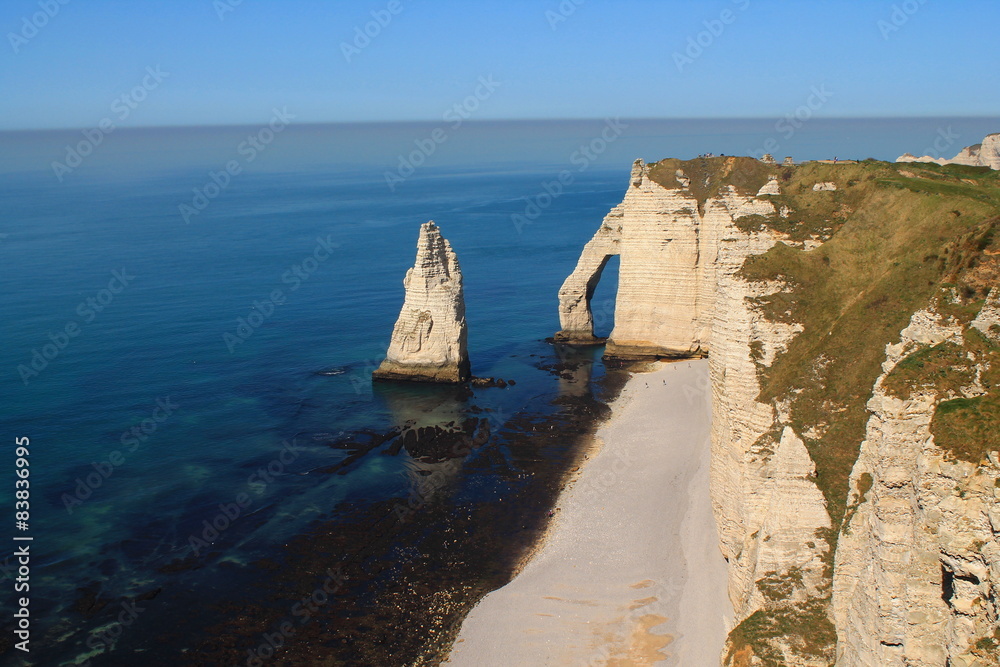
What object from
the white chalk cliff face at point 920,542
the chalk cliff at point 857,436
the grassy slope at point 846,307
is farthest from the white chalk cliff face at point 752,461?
the white chalk cliff face at point 920,542

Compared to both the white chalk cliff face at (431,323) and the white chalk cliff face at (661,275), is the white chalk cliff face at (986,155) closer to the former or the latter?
the white chalk cliff face at (661,275)

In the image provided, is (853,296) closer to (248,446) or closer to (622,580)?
(622,580)

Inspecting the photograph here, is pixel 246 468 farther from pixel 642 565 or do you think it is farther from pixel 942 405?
pixel 942 405

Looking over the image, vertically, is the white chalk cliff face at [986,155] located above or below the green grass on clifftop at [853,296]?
above

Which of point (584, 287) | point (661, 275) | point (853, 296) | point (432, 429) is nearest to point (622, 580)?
point (853, 296)

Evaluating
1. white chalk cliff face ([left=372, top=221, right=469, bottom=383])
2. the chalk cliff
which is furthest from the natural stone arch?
the chalk cliff

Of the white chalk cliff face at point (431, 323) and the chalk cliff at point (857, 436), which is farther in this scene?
the white chalk cliff face at point (431, 323)
